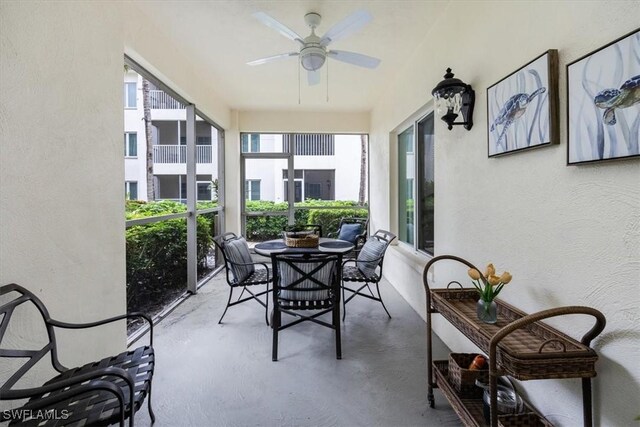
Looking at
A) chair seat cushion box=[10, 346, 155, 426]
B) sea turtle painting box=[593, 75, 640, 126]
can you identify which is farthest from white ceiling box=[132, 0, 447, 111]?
chair seat cushion box=[10, 346, 155, 426]

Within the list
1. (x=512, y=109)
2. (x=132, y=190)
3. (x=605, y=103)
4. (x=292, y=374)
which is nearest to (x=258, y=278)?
(x=292, y=374)

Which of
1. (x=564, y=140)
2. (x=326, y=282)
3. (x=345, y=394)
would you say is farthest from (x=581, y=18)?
(x=345, y=394)

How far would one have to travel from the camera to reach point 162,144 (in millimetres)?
4152

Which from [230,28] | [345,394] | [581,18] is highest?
[230,28]

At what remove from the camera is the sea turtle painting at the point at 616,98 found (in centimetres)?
99

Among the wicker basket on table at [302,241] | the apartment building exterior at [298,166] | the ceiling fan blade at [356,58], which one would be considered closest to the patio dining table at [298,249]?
the wicker basket on table at [302,241]

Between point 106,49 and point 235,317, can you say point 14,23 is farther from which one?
point 235,317

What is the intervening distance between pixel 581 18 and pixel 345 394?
7.44 feet

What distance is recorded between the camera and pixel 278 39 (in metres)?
3.01

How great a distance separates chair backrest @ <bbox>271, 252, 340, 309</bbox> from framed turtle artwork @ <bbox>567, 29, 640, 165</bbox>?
1.66 metres

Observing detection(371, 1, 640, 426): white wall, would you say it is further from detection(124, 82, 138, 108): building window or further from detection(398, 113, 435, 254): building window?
detection(124, 82, 138, 108): building window

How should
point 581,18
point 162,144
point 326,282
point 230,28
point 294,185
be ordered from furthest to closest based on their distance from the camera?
point 294,185, point 162,144, point 230,28, point 326,282, point 581,18

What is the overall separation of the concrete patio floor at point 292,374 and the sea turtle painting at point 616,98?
167cm

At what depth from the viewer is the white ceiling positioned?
8.07 feet
